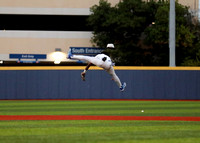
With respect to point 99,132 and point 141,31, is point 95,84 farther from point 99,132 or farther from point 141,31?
point 99,132

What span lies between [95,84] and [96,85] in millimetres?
83

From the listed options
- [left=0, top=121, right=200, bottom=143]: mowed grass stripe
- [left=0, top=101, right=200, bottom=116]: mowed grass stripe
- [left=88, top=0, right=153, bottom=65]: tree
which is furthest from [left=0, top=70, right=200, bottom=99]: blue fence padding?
[left=0, top=121, right=200, bottom=143]: mowed grass stripe

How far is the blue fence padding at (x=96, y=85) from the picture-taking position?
32500 millimetres

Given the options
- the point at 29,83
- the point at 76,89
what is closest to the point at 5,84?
the point at 29,83

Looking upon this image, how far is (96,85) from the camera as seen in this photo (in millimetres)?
32531

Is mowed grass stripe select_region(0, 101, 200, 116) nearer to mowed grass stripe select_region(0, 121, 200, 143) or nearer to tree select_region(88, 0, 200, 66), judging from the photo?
mowed grass stripe select_region(0, 121, 200, 143)

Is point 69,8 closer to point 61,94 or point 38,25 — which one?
point 38,25

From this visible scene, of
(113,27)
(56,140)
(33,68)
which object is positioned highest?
(113,27)

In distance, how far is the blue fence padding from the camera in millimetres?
32500

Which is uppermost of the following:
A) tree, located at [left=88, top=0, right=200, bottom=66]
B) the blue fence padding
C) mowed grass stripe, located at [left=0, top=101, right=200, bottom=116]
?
tree, located at [left=88, top=0, right=200, bottom=66]

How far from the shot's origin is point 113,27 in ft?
142

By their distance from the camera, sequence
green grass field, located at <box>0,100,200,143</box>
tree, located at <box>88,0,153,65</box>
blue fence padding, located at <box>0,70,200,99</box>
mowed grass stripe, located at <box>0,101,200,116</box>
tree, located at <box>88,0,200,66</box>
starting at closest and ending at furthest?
green grass field, located at <box>0,100,200,143</box> < mowed grass stripe, located at <box>0,101,200,116</box> < blue fence padding, located at <box>0,70,200,99</box> < tree, located at <box>88,0,200,66</box> < tree, located at <box>88,0,153,65</box>

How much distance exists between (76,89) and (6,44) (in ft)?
47.7

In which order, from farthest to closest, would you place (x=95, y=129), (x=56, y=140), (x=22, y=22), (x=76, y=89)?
(x=22, y=22)
(x=76, y=89)
(x=95, y=129)
(x=56, y=140)
